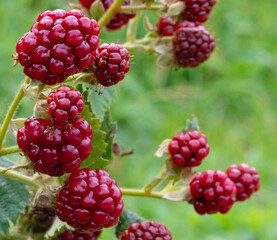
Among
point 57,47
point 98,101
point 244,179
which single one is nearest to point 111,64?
point 57,47

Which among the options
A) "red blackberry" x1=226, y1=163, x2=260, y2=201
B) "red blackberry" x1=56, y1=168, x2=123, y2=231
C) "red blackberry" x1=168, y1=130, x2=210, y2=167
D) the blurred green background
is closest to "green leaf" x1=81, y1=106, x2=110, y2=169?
"red blackberry" x1=56, y1=168, x2=123, y2=231

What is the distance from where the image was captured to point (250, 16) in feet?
19.2

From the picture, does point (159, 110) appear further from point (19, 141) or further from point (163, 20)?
point (19, 141)

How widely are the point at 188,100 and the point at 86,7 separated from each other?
3.29 metres

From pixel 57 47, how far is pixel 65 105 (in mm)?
124

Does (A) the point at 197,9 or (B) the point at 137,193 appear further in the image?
(A) the point at 197,9

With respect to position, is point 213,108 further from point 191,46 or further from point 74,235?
point 74,235

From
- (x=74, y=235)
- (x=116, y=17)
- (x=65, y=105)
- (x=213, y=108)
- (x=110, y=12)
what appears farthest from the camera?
(x=213, y=108)

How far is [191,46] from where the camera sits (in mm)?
1612

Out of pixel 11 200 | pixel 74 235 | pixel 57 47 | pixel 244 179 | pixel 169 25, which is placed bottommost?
pixel 244 179

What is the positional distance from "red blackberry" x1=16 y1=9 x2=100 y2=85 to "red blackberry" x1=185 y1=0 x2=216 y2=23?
0.57 metres

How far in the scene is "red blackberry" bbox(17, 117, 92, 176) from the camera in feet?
3.48

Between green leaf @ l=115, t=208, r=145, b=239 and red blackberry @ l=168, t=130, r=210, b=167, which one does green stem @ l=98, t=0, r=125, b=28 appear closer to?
red blackberry @ l=168, t=130, r=210, b=167

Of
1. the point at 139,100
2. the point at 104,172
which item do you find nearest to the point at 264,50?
the point at 139,100
